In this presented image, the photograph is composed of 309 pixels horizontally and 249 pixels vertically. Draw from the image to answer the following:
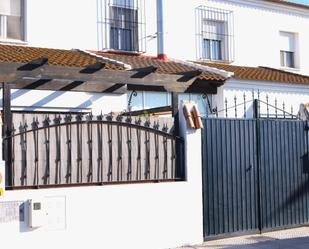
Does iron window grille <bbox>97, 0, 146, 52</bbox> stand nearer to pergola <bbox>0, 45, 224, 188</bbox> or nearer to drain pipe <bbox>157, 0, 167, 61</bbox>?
drain pipe <bbox>157, 0, 167, 61</bbox>

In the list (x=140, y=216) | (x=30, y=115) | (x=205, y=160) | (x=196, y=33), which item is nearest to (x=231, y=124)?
(x=205, y=160)

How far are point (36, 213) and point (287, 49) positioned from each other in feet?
49.0

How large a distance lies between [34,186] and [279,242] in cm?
434

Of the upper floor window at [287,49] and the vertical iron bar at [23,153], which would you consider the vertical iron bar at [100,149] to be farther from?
the upper floor window at [287,49]

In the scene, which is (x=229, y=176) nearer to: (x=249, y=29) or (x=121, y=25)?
(x=121, y=25)

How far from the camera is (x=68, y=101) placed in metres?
12.1

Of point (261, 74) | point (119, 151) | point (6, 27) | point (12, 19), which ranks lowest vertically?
point (119, 151)

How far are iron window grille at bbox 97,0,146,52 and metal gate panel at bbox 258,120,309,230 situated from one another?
6790mm

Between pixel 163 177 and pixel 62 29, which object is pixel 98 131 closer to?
pixel 163 177

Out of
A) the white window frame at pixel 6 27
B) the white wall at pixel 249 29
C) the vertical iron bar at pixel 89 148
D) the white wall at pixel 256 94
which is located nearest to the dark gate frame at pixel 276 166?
the vertical iron bar at pixel 89 148

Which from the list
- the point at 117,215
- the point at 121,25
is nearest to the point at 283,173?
the point at 117,215

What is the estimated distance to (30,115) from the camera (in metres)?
7.89

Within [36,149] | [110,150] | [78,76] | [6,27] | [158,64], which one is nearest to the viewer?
[36,149]

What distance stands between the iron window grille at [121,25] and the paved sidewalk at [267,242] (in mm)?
7919
